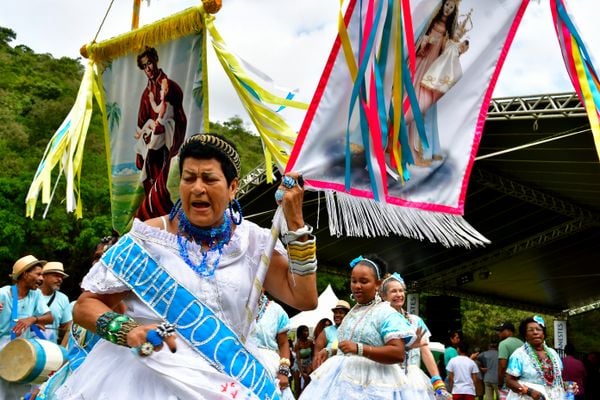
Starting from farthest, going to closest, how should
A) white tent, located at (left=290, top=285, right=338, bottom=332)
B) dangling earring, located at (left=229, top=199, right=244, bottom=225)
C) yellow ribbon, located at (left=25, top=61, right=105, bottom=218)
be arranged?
1. white tent, located at (left=290, top=285, right=338, bottom=332)
2. yellow ribbon, located at (left=25, top=61, right=105, bottom=218)
3. dangling earring, located at (left=229, top=199, right=244, bottom=225)

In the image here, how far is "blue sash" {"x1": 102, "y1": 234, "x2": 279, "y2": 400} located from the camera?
2.78m

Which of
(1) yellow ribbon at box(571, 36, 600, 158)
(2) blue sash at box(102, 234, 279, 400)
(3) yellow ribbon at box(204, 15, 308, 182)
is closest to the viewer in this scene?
(2) blue sash at box(102, 234, 279, 400)

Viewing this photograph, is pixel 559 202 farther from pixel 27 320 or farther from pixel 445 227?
pixel 445 227

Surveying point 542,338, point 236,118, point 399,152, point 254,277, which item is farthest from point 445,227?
point 236,118

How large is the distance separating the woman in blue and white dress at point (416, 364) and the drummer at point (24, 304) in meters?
3.33

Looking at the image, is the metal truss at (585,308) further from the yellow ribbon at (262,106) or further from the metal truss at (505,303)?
the yellow ribbon at (262,106)

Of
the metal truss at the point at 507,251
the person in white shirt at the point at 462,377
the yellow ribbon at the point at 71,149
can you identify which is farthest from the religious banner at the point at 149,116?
the metal truss at the point at 507,251

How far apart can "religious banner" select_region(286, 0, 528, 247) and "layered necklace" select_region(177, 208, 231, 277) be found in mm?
504

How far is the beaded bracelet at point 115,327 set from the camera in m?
2.57

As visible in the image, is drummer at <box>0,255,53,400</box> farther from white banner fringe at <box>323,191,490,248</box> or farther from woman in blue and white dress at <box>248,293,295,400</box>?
white banner fringe at <box>323,191,490,248</box>

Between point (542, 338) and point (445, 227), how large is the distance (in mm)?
5364

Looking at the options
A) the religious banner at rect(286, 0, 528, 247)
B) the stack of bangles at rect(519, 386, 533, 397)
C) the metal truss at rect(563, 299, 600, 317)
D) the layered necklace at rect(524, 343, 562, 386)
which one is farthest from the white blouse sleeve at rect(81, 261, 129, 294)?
the metal truss at rect(563, 299, 600, 317)

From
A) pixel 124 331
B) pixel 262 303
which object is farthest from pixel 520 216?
pixel 124 331

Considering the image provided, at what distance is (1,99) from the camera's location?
39.1 metres
